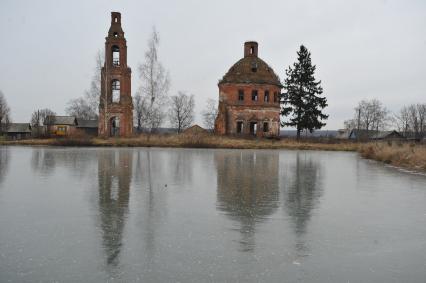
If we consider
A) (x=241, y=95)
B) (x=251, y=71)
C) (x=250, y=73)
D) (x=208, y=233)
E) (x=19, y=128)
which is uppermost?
(x=251, y=71)

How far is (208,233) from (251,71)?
47869mm

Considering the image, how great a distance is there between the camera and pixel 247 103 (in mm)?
51375

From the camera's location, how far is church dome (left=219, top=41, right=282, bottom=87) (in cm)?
5156

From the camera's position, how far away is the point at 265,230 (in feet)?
20.3

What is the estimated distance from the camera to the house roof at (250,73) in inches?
2028

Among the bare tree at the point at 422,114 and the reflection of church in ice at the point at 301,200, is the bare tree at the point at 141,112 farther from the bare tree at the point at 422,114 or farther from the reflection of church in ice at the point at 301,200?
the bare tree at the point at 422,114

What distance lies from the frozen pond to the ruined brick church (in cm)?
4041

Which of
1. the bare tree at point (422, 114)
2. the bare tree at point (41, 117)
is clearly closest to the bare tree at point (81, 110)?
the bare tree at point (41, 117)

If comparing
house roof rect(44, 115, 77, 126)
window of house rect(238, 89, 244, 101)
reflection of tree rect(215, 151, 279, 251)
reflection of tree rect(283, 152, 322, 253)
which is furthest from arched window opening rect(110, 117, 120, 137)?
reflection of tree rect(283, 152, 322, 253)

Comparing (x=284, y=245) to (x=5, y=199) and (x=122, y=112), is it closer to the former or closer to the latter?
(x=5, y=199)

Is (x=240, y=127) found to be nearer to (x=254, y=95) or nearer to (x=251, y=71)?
(x=254, y=95)

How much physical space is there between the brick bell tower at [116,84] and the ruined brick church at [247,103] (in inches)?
480

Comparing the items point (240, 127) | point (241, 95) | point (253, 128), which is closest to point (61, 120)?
point (240, 127)

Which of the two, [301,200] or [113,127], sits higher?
[113,127]
